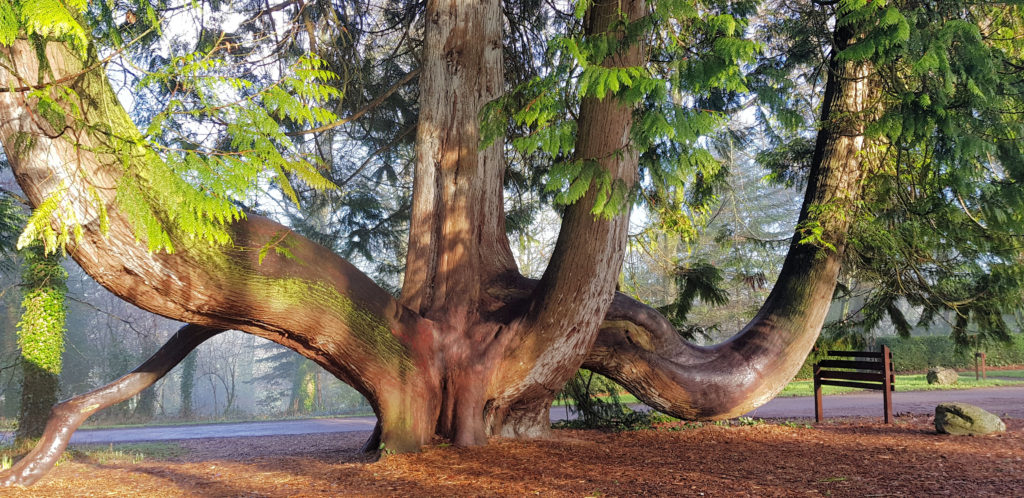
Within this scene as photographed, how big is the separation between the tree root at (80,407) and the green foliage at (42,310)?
4839 mm

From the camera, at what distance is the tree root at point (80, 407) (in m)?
5.95

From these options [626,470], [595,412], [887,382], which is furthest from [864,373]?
[626,470]

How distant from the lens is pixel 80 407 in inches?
248

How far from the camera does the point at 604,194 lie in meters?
4.77

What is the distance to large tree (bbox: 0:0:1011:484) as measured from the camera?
3.94 metres

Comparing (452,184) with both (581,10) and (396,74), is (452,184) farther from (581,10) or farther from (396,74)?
(396,74)

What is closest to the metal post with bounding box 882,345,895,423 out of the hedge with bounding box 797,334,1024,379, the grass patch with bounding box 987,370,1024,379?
the grass patch with bounding box 987,370,1024,379

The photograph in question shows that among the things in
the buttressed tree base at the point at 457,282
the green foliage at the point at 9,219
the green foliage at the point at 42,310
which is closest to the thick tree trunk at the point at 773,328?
the buttressed tree base at the point at 457,282

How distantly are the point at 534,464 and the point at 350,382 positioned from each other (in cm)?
202

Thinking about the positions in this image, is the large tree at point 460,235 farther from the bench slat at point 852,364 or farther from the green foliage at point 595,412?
the bench slat at point 852,364

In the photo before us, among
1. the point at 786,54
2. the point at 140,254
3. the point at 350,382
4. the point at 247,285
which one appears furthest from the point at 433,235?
the point at 786,54

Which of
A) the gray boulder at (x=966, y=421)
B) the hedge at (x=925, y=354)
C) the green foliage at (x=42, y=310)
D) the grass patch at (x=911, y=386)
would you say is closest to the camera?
the gray boulder at (x=966, y=421)

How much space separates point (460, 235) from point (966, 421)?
6.31 m

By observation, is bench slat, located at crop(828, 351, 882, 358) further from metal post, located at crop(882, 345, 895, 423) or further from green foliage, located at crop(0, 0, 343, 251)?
green foliage, located at crop(0, 0, 343, 251)
